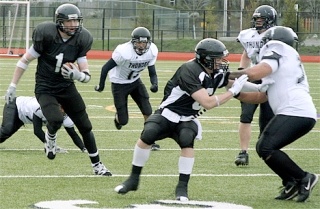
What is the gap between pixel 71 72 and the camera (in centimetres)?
752

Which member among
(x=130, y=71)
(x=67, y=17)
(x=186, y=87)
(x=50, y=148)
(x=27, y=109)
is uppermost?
(x=67, y=17)

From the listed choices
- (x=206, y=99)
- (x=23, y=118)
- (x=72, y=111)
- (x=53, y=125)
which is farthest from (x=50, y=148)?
(x=206, y=99)

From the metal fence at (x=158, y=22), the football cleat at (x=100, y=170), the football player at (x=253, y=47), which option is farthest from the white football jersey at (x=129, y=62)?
the metal fence at (x=158, y=22)

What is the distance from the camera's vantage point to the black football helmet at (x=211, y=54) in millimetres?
6676

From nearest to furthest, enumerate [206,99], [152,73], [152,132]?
[206,99]
[152,132]
[152,73]

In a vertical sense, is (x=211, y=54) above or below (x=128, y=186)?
above

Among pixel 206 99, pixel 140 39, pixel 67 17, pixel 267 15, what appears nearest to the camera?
pixel 206 99

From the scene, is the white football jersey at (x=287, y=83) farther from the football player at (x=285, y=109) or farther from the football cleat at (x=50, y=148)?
the football cleat at (x=50, y=148)

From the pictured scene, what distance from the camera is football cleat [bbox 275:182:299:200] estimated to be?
679cm

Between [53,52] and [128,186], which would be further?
[53,52]

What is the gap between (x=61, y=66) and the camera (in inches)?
306

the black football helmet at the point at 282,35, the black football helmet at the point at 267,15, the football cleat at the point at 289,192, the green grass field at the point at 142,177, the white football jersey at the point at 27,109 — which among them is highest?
the black football helmet at the point at 267,15

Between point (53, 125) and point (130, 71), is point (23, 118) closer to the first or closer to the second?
point (130, 71)

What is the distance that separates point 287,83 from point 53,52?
7.41 ft
